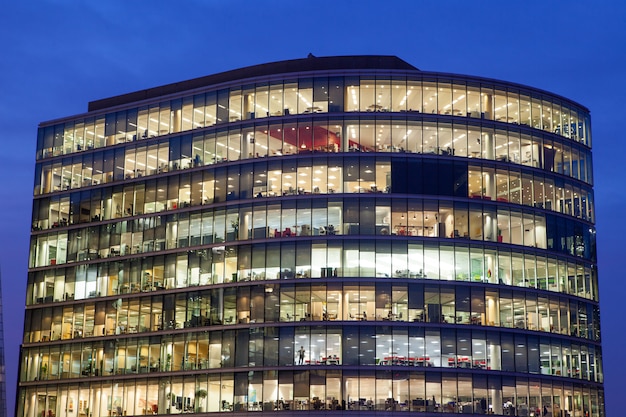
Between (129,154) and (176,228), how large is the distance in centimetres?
1067

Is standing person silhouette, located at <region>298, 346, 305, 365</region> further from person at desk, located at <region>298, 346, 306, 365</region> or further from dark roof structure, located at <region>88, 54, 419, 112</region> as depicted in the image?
dark roof structure, located at <region>88, 54, 419, 112</region>

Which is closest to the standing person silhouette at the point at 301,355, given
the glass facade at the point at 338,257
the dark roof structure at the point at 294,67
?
the glass facade at the point at 338,257

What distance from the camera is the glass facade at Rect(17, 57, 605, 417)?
9662 centimetres

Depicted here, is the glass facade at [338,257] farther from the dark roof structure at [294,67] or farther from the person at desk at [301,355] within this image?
the dark roof structure at [294,67]

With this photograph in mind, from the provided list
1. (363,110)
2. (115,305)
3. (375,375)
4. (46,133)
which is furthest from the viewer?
(46,133)

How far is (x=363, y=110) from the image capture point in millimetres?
101500

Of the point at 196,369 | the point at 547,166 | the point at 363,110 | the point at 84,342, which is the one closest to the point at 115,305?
the point at 84,342

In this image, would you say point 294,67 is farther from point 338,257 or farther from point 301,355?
point 301,355

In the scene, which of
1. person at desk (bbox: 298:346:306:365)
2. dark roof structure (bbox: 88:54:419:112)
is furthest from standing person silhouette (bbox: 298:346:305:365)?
dark roof structure (bbox: 88:54:419:112)

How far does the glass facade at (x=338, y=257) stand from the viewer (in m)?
96.6

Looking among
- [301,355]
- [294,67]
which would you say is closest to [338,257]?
[301,355]

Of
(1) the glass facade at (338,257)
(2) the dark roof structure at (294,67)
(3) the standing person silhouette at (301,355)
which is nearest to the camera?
(3) the standing person silhouette at (301,355)

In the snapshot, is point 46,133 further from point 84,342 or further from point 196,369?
point 196,369

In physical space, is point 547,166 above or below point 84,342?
above
